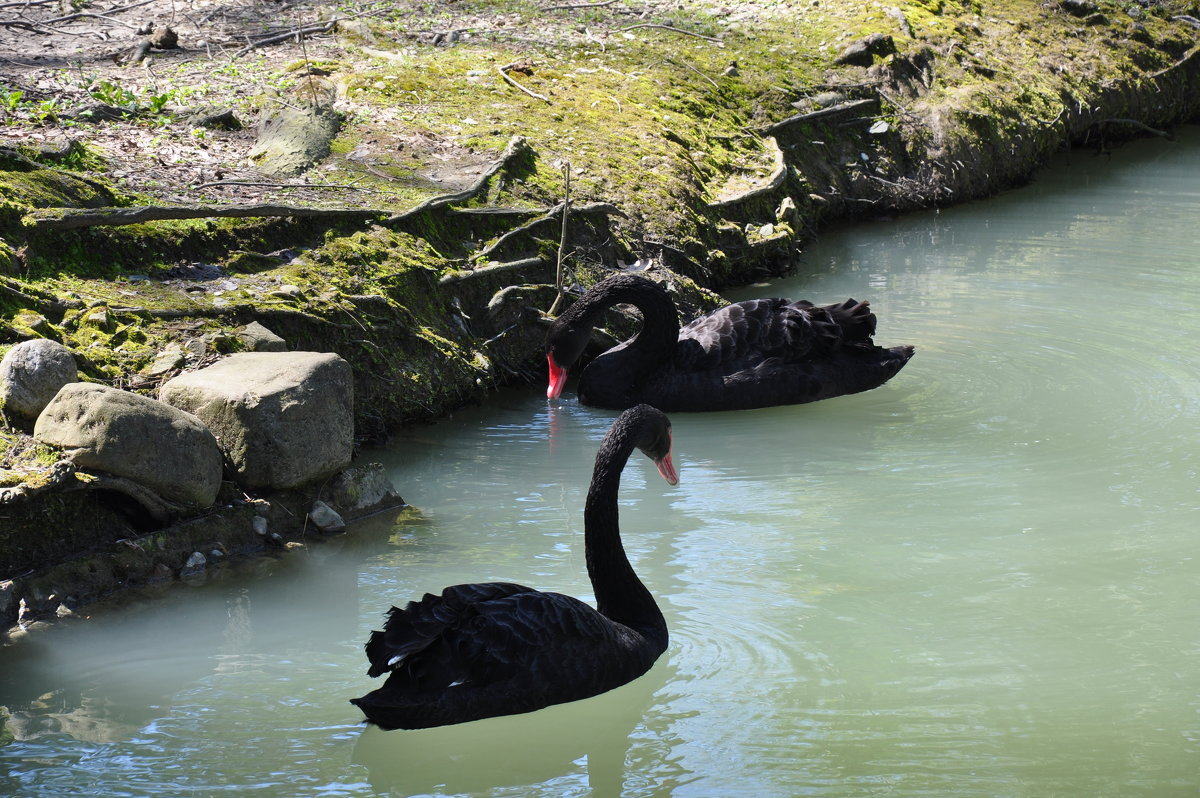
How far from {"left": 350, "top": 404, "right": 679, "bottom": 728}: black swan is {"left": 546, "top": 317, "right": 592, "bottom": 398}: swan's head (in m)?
2.86

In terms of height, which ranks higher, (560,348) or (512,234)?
(512,234)

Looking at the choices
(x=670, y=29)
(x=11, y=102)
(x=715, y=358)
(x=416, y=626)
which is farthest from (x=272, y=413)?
(x=670, y=29)

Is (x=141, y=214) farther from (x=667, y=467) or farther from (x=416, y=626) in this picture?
(x=416, y=626)

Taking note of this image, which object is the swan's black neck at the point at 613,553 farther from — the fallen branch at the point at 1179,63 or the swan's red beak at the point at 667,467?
the fallen branch at the point at 1179,63

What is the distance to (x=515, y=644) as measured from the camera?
3943mm

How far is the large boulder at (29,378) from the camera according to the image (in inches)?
A: 206

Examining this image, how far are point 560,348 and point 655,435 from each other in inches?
106

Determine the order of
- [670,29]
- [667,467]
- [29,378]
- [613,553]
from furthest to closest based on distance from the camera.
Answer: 1. [670,29]
2. [29,378]
3. [667,467]
4. [613,553]

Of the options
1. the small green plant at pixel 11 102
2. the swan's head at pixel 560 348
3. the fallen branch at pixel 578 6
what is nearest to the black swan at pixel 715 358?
the swan's head at pixel 560 348

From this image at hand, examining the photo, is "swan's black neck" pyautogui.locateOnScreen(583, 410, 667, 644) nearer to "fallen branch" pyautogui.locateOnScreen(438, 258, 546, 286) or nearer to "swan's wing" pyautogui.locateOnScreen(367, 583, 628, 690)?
"swan's wing" pyautogui.locateOnScreen(367, 583, 628, 690)

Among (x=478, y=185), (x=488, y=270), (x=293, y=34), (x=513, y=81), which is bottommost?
(x=488, y=270)

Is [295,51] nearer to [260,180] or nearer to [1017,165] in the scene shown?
[260,180]

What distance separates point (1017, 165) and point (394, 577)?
941 centimetres

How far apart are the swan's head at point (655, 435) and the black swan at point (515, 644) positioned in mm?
100
